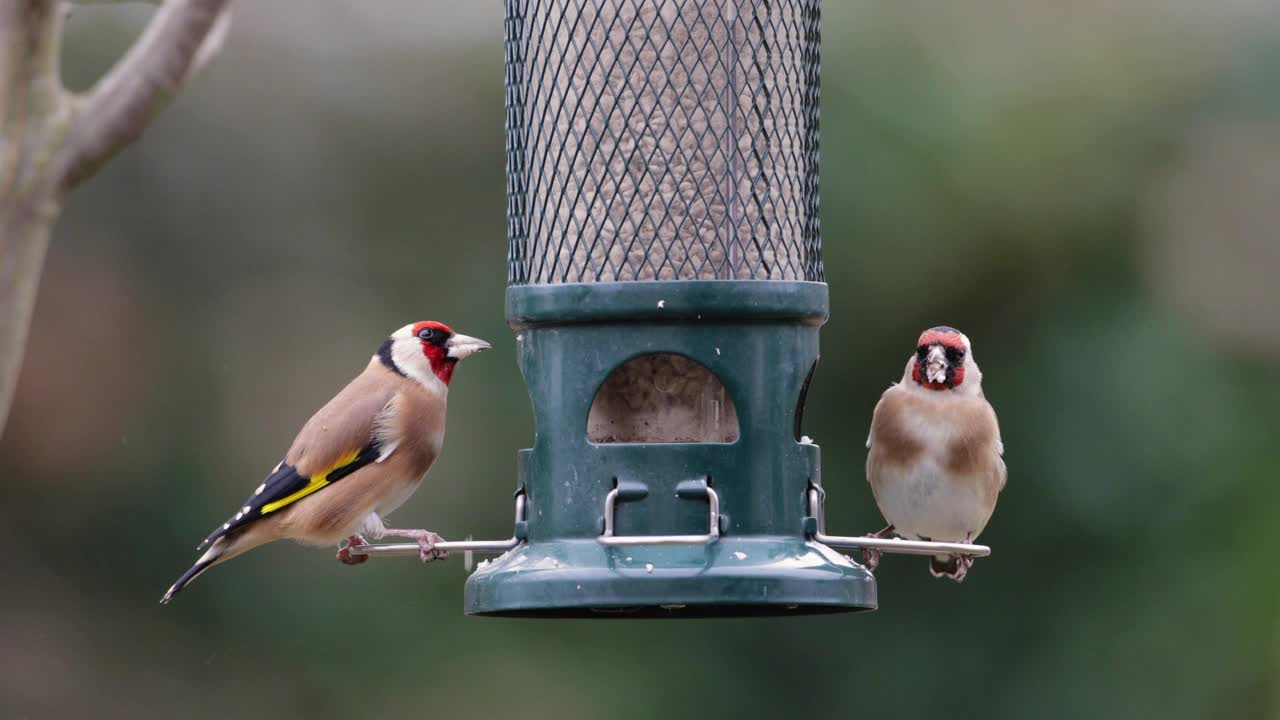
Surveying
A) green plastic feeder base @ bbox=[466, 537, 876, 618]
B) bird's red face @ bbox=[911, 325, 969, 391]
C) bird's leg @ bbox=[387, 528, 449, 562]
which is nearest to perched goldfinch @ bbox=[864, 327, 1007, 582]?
bird's red face @ bbox=[911, 325, 969, 391]

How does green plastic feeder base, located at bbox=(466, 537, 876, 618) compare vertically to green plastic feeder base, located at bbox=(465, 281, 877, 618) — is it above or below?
below

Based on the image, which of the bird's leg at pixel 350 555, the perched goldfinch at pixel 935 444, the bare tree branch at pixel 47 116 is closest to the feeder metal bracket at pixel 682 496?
the bird's leg at pixel 350 555

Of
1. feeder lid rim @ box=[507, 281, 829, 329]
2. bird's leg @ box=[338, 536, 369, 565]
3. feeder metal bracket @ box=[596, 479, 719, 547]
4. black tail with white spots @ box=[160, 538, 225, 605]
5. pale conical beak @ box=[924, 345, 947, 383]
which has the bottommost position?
black tail with white spots @ box=[160, 538, 225, 605]

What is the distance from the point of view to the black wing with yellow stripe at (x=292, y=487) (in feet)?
27.8

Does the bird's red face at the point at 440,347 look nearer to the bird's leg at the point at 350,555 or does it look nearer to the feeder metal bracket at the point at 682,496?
the bird's leg at the point at 350,555

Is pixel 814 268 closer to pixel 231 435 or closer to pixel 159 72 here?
pixel 159 72

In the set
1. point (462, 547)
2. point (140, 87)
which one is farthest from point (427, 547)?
point (140, 87)

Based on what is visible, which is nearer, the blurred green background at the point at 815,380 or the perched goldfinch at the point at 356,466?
the perched goldfinch at the point at 356,466

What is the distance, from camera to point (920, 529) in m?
8.85

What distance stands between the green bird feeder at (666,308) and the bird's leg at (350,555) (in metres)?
0.54

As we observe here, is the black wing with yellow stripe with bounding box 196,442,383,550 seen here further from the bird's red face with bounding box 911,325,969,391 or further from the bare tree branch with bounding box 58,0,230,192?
the bird's red face with bounding box 911,325,969,391

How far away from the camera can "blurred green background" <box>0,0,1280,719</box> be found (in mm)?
11953

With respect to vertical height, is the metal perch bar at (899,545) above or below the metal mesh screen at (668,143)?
below

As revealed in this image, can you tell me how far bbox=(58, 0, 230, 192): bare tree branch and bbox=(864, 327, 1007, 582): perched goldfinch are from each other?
3.36 m
